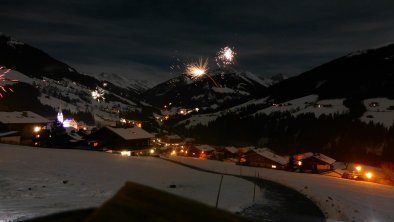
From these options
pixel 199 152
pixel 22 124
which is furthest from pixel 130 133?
pixel 199 152

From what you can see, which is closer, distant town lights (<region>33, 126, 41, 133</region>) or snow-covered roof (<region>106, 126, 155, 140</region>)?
snow-covered roof (<region>106, 126, 155, 140</region>)

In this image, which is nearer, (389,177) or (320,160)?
(389,177)

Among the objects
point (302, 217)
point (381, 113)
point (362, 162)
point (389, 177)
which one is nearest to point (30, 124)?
point (302, 217)

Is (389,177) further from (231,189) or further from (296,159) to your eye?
(231,189)

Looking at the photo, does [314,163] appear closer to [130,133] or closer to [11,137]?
[130,133]

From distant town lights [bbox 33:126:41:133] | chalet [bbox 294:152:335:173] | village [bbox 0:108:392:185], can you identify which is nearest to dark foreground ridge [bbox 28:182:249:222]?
village [bbox 0:108:392:185]

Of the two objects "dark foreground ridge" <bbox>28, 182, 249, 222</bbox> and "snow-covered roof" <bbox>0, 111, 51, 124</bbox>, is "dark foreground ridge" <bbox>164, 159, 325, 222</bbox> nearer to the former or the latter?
"dark foreground ridge" <bbox>28, 182, 249, 222</bbox>
